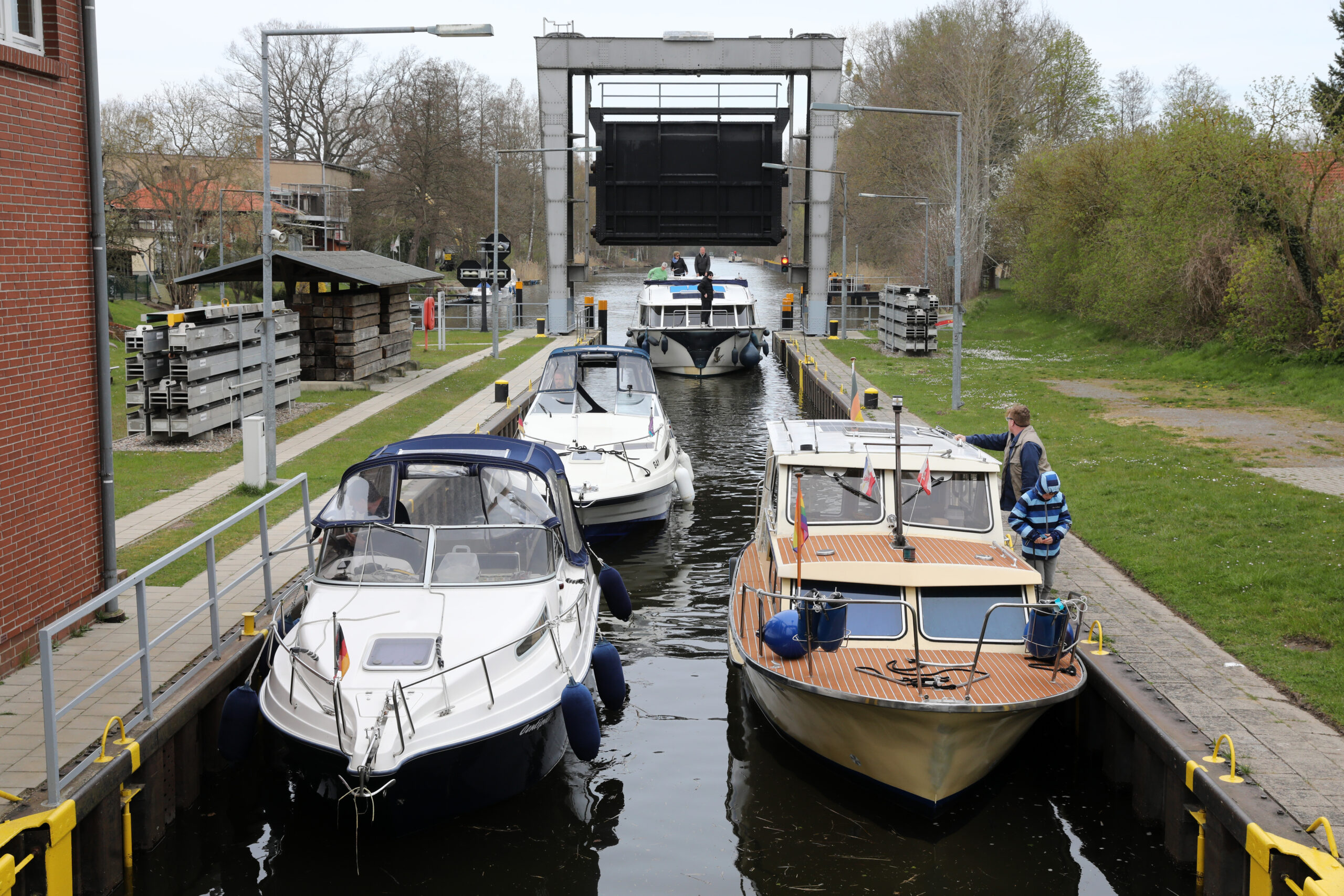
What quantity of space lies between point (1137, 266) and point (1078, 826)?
28.8 metres

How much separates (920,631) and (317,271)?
19.9 meters

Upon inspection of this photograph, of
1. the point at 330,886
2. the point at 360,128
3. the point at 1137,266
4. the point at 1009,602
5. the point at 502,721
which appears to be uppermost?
the point at 360,128

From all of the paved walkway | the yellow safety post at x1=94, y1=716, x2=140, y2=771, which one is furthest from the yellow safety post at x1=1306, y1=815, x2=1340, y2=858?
the paved walkway

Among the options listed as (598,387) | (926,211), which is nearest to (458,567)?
(598,387)

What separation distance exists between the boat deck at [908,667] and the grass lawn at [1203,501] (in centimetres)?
157

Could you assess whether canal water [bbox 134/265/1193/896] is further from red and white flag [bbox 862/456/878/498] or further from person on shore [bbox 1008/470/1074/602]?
red and white flag [bbox 862/456/878/498]

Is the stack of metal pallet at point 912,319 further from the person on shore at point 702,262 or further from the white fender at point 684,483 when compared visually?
the white fender at point 684,483

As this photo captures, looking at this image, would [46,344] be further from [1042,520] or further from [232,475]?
[1042,520]

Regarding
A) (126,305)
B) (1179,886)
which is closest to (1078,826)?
(1179,886)

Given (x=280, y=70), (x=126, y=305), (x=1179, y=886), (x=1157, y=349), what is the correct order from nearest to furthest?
(x=1179, y=886) → (x=1157, y=349) → (x=126, y=305) → (x=280, y=70)

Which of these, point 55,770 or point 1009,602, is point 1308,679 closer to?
point 1009,602

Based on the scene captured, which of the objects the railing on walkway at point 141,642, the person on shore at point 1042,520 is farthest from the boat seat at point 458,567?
the person on shore at point 1042,520

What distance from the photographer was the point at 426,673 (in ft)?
27.3

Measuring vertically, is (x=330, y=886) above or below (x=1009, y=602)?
below
